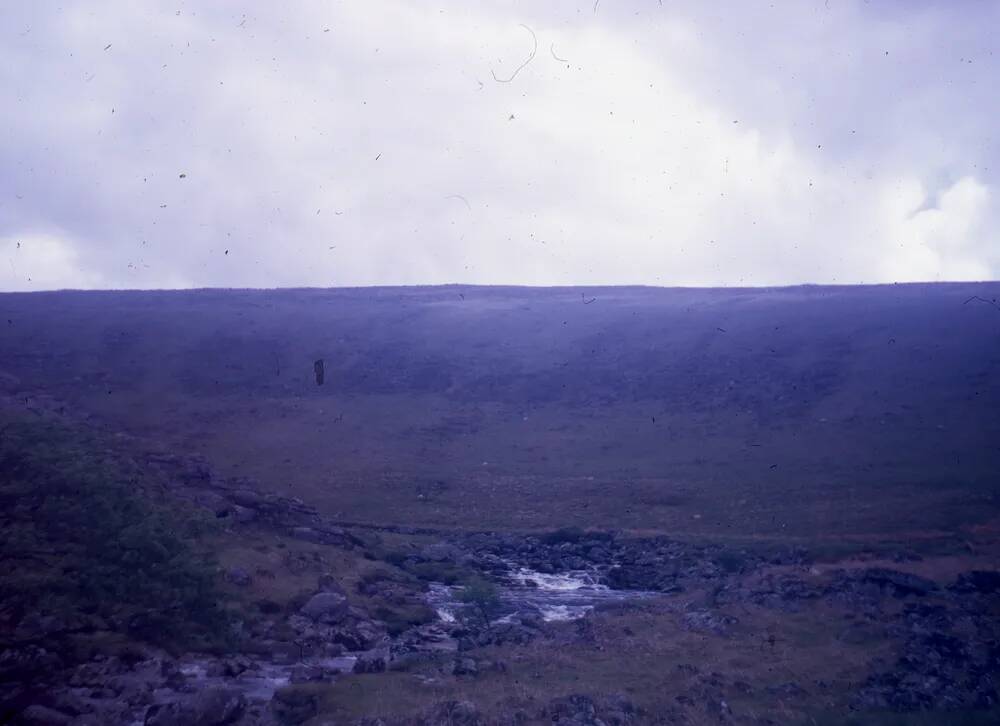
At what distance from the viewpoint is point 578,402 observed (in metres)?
50.5

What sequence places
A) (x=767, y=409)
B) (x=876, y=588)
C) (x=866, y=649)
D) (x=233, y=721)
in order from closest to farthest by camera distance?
(x=233, y=721) → (x=866, y=649) → (x=876, y=588) → (x=767, y=409)

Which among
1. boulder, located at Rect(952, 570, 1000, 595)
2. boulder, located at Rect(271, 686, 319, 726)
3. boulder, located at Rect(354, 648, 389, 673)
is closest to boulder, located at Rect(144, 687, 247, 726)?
boulder, located at Rect(271, 686, 319, 726)

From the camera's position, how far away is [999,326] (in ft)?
174

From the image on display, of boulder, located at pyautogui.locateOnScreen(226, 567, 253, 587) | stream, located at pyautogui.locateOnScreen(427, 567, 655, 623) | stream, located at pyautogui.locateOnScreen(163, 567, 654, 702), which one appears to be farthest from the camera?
stream, located at pyautogui.locateOnScreen(427, 567, 655, 623)

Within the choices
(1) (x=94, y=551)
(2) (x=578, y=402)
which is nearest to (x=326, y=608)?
(1) (x=94, y=551)

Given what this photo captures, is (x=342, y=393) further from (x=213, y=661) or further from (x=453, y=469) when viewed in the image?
(x=213, y=661)

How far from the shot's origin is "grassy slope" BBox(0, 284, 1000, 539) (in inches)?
1347

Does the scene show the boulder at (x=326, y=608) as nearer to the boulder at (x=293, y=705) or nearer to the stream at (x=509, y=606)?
the stream at (x=509, y=606)

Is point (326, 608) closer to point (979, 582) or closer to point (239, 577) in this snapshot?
point (239, 577)

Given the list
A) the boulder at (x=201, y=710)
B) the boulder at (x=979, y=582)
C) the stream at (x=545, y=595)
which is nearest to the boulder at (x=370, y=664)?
the boulder at (x=201, y=710)

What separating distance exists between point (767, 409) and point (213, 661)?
36807 millimetres

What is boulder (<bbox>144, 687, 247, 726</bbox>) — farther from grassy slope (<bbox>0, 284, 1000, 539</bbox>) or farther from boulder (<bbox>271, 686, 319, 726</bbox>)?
grassy slope (<bbox>0, 284, 1000, 539</bbox>)

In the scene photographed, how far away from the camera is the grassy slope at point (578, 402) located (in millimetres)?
34219

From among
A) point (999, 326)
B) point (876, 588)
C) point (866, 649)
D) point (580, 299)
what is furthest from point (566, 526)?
point (580, 299)
